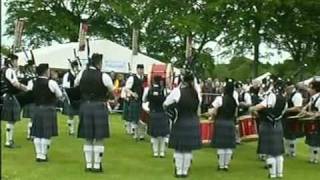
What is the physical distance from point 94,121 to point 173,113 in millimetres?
1103

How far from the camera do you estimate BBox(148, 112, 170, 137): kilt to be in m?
11.7

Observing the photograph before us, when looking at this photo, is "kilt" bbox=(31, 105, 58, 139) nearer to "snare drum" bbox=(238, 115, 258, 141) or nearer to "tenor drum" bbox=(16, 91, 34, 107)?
"tenor drum" bbox=(16, 91, 34, 107)

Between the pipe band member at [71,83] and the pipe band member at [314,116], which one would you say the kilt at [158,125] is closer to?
the pipe band member at [71,83]

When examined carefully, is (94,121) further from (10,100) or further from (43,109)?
(10,100)

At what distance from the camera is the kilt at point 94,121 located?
31.0ft

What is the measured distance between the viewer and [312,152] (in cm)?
1230

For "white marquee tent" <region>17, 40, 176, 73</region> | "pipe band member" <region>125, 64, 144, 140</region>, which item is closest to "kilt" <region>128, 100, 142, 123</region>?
"pipe band member" <region>125, 64, 144, 140</region>

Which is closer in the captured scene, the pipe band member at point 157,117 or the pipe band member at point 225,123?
the pipe band member at point 225,123

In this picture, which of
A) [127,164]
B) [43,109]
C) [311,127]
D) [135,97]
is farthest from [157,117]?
[311,127]

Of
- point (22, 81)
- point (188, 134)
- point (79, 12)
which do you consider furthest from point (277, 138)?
point (79, 12)

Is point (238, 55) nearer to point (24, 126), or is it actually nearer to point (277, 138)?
point (24, 126)

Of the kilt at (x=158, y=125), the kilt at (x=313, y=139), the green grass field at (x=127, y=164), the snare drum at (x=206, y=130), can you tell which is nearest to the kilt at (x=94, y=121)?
the green grass field at (x=127, y=164)

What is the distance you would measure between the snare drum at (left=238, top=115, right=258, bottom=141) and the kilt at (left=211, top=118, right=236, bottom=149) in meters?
1.46

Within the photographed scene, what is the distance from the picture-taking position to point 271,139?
9.77 meters
